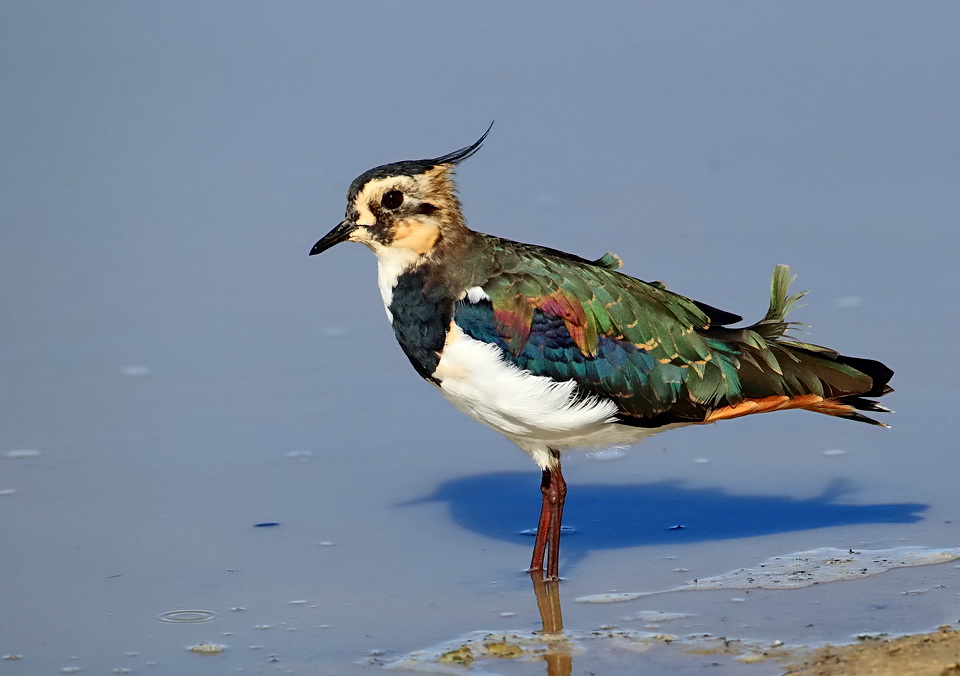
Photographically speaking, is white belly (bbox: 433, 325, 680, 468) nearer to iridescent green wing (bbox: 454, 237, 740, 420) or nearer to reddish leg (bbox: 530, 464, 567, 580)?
iridescent green wing (bbox: 454, 237, 740, 420)

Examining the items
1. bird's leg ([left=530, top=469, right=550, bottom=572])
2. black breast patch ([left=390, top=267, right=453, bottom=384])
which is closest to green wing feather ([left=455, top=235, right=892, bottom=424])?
black breast patch ([left=390, top=267, right=453, bottom=384])

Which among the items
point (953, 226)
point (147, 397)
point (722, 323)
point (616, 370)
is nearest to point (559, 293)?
point (616, 370)

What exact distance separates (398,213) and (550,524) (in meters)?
1.92

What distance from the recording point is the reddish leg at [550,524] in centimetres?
848

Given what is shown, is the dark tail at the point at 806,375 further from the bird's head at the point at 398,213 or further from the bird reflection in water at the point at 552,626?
the bird's head at the point at 398,213

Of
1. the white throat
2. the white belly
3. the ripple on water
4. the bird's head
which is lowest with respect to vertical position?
the ripple on water

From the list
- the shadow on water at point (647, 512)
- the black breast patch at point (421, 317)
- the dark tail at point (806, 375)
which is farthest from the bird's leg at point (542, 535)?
the dark tail at point (806, 375)

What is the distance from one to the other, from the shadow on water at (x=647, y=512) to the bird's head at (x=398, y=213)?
1804 millimetres

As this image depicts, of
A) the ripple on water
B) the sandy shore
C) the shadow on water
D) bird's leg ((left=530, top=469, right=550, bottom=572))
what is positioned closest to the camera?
the sandy shore

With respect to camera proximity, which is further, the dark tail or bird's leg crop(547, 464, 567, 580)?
the dark tail

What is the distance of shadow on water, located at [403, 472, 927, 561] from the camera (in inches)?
354

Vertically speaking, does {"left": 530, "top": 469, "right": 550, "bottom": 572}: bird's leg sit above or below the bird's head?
below

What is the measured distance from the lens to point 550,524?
337 inches

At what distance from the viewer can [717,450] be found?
10.1 meters
